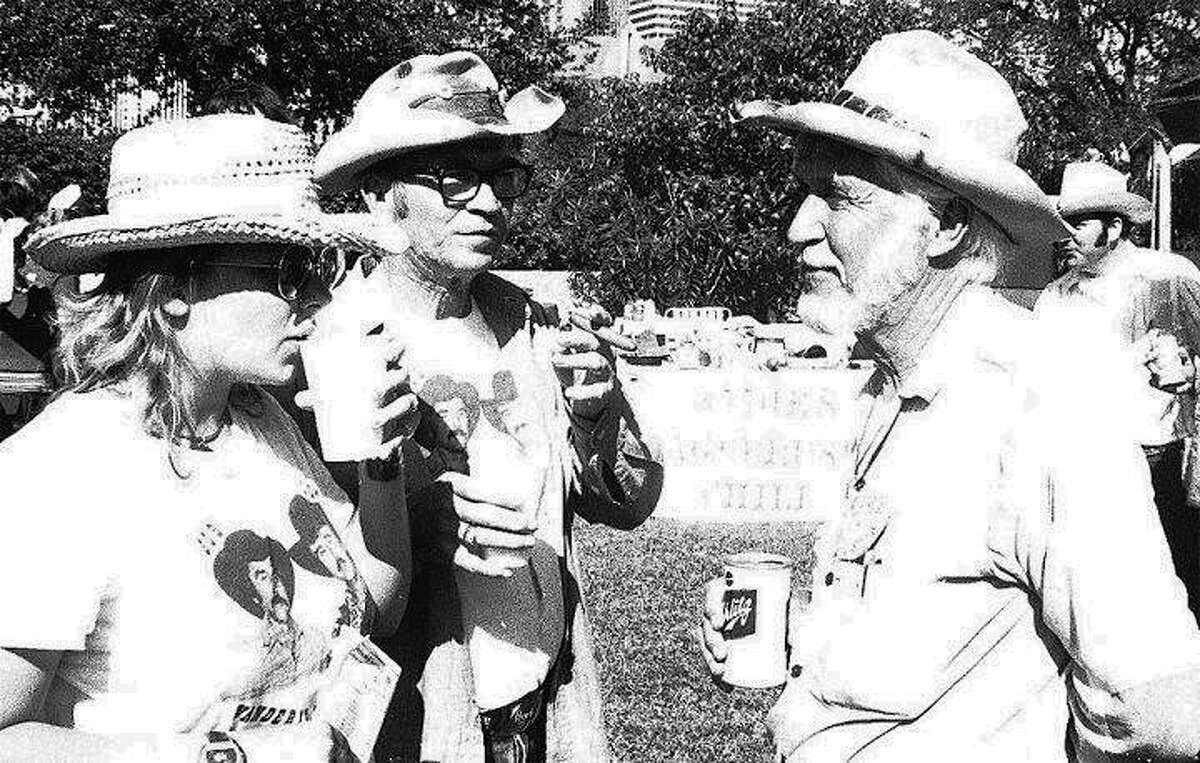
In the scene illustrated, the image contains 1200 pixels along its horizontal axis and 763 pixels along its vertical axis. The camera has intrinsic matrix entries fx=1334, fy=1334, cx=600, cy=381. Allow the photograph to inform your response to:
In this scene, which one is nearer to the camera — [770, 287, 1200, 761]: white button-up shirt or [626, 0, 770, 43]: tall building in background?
[770, 287, 1200, 761]: white button-up shirt

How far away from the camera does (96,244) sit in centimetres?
216

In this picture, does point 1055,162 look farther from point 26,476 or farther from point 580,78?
point 26,476

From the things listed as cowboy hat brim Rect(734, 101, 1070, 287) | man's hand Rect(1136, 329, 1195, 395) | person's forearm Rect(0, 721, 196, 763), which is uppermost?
cowboy hat brim Rect(734, 101, 1070, 287)

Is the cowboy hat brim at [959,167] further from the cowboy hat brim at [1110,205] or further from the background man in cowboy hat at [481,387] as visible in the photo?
the cowboy hat brim at [1110,205]

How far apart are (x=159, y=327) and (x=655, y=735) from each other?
14.4 feet

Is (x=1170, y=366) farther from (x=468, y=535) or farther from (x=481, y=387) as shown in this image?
(x=468, y=535)

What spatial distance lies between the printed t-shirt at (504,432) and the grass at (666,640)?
165cm

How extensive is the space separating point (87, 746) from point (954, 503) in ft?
4.45

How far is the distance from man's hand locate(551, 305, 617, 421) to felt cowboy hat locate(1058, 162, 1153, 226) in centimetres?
543

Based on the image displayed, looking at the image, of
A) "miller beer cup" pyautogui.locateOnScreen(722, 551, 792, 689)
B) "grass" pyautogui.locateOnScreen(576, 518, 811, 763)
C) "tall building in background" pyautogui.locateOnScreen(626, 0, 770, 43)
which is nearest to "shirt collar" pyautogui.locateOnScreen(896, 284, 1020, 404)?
"miller beer cup" pyautogui.locateOnScreen(722, 551, 792, 689)

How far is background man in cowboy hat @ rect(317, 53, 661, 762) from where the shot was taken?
2.77 meters

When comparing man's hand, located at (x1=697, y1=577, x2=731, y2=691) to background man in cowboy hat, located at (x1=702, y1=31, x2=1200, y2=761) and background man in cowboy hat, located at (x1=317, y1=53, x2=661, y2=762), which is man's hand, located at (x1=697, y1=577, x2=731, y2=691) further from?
background man in cowboy hat, located at (x1=317, y1=53, x2=661, y2=762)

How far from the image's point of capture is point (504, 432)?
2.56m

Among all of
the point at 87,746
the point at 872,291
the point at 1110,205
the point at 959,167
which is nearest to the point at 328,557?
the point at 87,746
